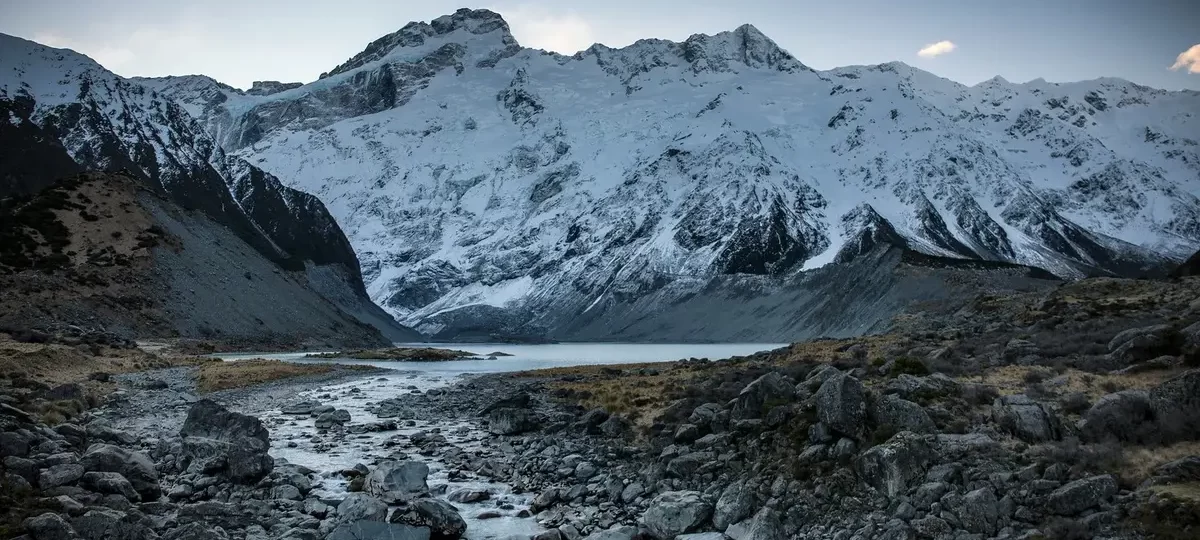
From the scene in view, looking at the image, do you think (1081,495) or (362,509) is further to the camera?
(362,509)

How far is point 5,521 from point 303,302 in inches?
5807

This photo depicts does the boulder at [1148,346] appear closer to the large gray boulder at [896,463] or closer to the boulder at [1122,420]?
the boulder at [1122,420]

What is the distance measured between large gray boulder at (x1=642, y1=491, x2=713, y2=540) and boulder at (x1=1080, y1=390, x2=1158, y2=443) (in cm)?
928

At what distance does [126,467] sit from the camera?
20.3m

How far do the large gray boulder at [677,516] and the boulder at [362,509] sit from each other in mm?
6979

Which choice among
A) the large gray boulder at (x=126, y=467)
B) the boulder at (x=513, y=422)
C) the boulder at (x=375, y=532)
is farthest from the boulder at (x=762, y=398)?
the large gray boulder at (x=126, y=467)

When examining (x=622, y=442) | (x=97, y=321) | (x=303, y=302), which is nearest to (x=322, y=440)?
(x=622, y=442)

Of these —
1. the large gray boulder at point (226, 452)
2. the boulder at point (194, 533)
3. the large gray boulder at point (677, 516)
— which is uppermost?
the large gray boulder at point (226, 452)

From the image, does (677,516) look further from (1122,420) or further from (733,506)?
(1122,420)

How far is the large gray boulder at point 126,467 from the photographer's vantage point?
19.8 m

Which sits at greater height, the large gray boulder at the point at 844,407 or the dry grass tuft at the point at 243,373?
the large gray boulder at the point at 844,407

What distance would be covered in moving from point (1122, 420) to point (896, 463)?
508cm

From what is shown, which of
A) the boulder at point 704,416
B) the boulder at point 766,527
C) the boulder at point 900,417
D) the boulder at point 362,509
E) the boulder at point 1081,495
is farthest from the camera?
the boulder at point 704,416

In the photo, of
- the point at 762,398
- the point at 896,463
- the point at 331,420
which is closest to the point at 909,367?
the point at 762,398
